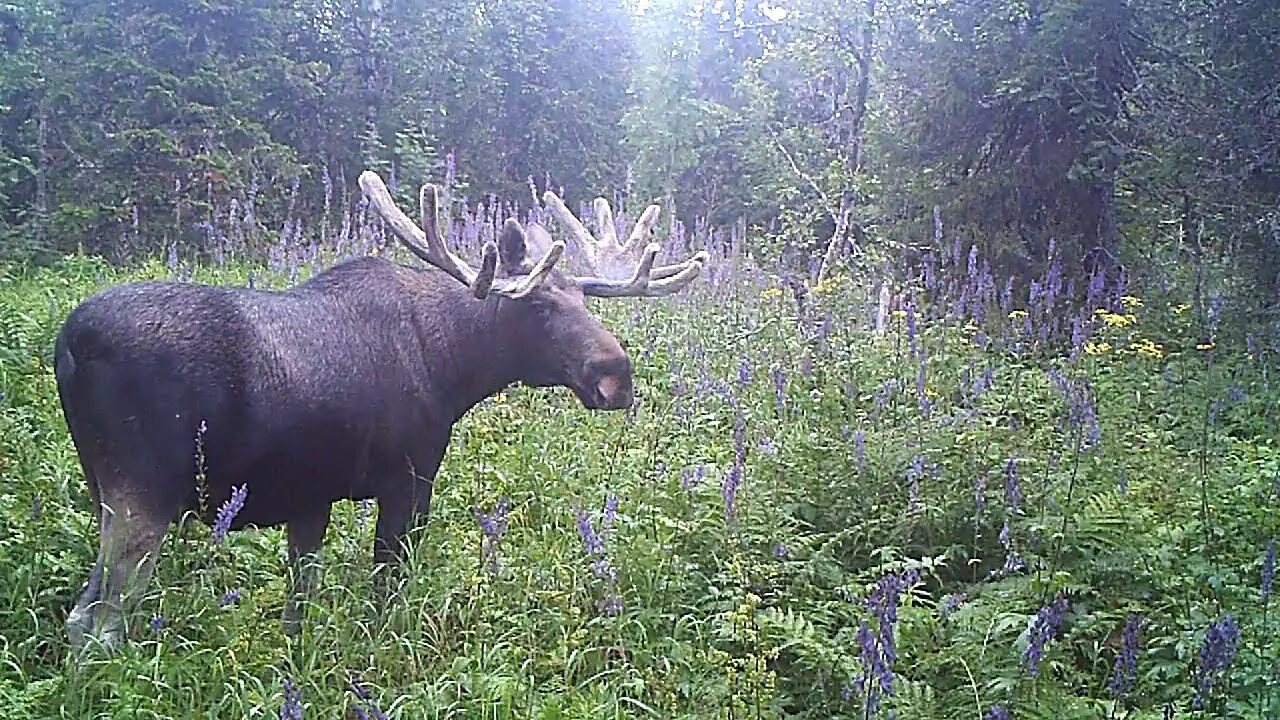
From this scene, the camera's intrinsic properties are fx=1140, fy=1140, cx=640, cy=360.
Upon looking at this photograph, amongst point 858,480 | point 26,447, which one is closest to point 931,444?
point 858,480

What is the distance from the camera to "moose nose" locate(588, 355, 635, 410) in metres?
4.61

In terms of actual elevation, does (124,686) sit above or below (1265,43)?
below

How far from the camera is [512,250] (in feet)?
15.9

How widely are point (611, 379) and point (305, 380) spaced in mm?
1235

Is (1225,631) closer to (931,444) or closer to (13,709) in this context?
(931,444)

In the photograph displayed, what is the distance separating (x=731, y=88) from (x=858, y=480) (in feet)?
→ 62.4

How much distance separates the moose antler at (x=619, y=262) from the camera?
5156 mm

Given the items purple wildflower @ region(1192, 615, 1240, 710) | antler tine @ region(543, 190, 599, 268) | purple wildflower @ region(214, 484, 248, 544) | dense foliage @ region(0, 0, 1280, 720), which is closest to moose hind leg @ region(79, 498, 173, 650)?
dense foliage @ region(0, 0, 1280, 720)

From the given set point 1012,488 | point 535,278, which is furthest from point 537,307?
point 1012,488

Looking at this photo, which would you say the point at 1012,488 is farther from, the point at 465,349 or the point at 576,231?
the point at 576,231

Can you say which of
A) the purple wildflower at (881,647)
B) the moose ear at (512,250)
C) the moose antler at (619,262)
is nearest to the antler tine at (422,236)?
the moose ear at (512,250)

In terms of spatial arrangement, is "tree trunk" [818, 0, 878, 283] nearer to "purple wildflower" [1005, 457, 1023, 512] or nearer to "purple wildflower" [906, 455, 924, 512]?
"purple wildflower" [906, 455, 924, 512]

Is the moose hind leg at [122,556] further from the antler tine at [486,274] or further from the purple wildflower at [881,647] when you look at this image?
the purple wildflower at [881,647]

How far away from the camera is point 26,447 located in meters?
5.05
